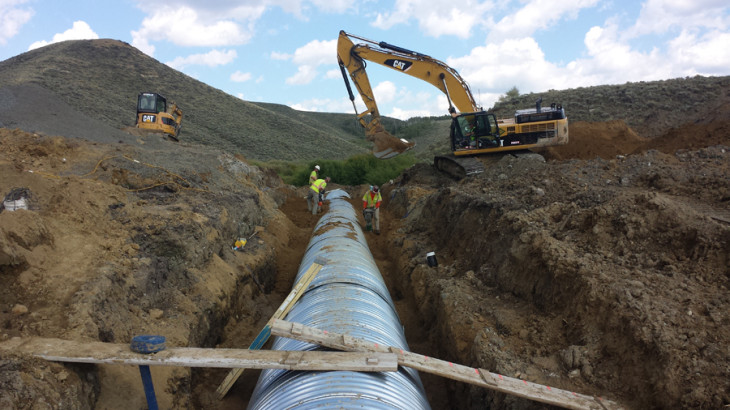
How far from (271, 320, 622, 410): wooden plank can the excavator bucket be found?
12.4 m

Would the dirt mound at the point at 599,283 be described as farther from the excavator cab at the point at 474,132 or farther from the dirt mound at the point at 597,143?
the dirt mound at the point at 597,143

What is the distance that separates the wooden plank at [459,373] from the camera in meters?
3.95

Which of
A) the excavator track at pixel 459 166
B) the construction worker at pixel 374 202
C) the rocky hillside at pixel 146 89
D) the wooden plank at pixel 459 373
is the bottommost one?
the wooden plank at pixel 459 373

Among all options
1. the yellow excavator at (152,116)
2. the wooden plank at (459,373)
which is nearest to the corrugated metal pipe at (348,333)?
the wooden plank at (459,373)

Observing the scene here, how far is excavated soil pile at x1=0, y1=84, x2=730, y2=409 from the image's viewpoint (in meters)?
4.27

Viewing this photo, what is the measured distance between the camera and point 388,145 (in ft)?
53.3

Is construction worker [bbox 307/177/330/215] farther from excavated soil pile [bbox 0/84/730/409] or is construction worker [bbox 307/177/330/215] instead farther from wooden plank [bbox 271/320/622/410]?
wooden plank [bbox 271/320/622/410]

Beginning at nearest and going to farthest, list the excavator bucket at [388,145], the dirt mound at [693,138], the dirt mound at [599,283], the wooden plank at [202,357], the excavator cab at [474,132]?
the wooden plank at [202,357] < the dirt mound at [599,283] < the dirt mound at [693,138] < the excavator cab at [474,132] < the excavator bucket at [388,145]

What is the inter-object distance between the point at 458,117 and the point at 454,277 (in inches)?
325

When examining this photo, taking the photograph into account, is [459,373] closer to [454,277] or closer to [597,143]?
[454,277]

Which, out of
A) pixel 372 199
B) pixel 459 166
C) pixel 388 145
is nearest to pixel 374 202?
pixel 372 199

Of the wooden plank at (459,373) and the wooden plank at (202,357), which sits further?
the wooden plank at (459,373)

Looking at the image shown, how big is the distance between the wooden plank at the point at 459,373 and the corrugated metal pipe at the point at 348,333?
0.81ft

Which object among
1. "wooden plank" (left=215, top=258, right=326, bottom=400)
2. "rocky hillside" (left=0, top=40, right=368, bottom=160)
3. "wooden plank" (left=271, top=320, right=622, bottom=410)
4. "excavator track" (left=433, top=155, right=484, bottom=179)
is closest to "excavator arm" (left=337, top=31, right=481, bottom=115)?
"excavator track" (left=433, top=155, right=484, bottom=179)
